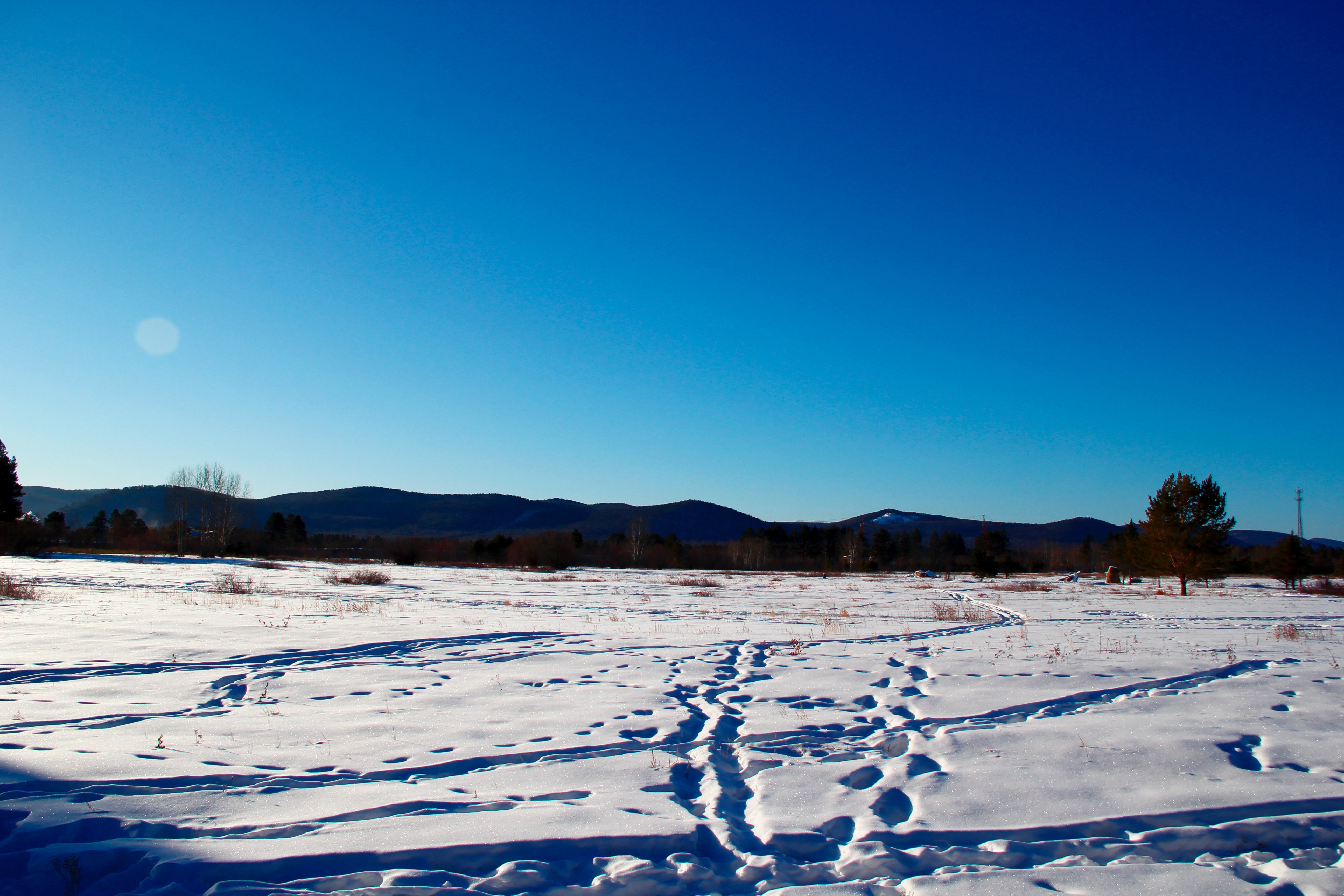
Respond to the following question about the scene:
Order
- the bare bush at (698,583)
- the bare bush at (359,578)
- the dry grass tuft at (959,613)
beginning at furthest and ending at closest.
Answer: the bare bush at (698,583) → the bare bush at (359,578) → the dry grass tuft at (959,613)

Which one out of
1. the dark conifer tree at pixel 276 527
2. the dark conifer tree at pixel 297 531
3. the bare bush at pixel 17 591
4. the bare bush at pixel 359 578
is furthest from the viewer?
the dark conifer tree at pixel 297 531

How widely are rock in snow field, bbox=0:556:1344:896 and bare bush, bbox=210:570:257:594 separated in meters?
11.2

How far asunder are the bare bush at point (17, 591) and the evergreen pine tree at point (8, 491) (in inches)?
1367

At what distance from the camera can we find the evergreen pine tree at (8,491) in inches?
1815

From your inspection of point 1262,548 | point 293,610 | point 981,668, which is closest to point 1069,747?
point 981,668

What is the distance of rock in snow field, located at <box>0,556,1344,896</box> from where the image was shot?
3457mm

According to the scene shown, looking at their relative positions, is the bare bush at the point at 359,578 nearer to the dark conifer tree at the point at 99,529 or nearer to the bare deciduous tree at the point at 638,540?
the bare deciduous tree at the point at 638,540

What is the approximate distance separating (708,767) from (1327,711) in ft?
20.3

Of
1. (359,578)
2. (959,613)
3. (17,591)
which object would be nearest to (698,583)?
(359,578)

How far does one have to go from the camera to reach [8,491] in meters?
46.7

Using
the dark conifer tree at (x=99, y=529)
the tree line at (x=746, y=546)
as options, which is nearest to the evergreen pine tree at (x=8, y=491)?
the tree line at (x=746, y=546)

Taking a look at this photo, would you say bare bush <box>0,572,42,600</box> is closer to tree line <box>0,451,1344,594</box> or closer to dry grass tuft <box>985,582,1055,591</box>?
tree line <box>0,451,1344,594</box>

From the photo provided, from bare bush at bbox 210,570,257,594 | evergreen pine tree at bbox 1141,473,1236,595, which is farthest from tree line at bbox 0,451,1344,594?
bare bush at bbox 210,570,257,594

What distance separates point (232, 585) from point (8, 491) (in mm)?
37042
